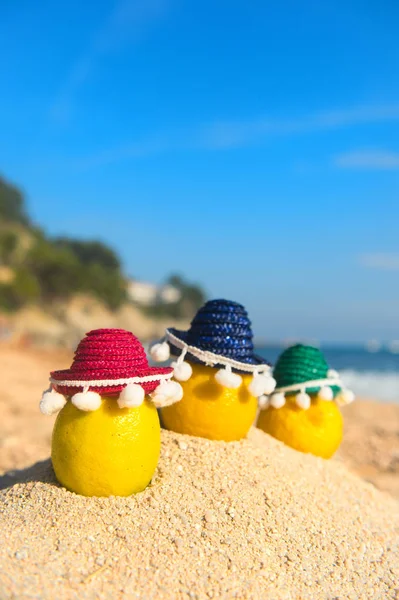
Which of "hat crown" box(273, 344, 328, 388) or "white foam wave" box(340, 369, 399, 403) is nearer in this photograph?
"hat crown" box(273, 344, 328, 388)

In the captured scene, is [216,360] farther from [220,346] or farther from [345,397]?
[345,397]

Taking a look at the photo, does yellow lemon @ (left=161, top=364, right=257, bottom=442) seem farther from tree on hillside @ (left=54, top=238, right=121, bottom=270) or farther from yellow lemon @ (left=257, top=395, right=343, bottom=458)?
tree on hillside @ (left=54, top=238, right=121, bottom=270)

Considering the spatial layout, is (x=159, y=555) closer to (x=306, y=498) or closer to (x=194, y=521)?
(x=194, y=521)

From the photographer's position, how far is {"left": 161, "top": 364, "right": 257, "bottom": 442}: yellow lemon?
384 cm

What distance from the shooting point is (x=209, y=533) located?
3.02m

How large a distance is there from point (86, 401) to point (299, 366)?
218 centimetres

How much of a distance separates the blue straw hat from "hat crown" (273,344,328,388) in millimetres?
581

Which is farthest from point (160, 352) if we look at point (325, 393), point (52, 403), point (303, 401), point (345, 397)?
point (345, 397)

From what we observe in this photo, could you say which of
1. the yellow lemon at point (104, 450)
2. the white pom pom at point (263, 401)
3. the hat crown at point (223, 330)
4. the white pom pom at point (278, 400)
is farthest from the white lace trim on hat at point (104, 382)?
the white pom pom at point (263, 401)

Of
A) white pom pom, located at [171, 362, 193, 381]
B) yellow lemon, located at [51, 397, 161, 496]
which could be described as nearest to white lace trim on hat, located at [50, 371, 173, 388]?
yellow lemon, located at [51, 397, 161, 496]

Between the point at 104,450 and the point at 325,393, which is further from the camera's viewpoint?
the point at 325,393

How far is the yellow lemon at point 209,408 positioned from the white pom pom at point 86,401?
919 mm

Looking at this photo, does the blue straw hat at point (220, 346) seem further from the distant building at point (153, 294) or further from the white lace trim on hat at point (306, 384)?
the distant building at point (153, 294)

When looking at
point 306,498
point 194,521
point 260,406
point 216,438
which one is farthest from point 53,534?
point 260,406
